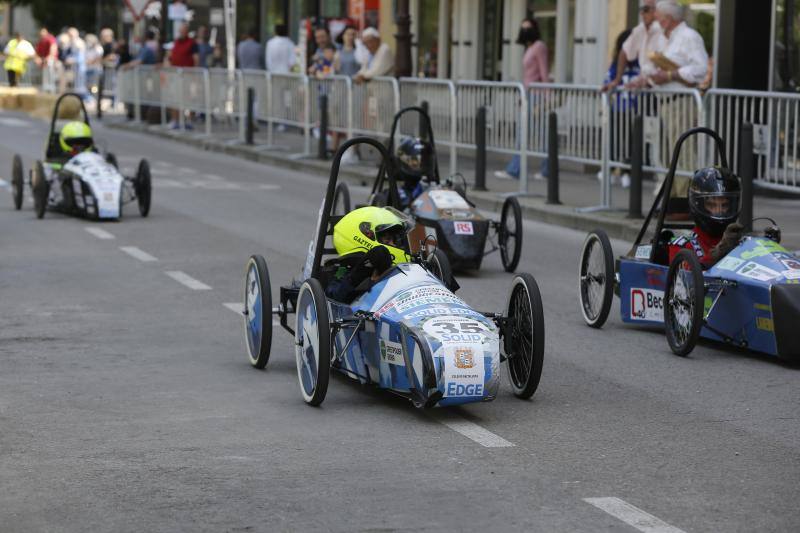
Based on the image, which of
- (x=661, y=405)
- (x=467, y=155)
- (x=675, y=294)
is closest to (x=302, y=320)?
(x=661, y=405)

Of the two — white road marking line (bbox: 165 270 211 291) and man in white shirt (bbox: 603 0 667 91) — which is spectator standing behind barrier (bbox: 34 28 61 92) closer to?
man in white shirt (bbox: 603 0 667 91)

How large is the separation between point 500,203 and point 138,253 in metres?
5.92

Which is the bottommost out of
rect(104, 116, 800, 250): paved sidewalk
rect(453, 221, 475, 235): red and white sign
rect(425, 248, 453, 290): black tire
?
rect(104, 116, 800, 250): paved sidewalk

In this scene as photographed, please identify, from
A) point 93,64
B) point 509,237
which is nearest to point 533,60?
point 509,237

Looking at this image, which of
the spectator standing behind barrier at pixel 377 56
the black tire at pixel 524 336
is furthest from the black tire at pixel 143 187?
the black tire at pixel 524 336

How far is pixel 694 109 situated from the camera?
53.5ft

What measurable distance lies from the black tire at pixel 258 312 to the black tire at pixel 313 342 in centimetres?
50

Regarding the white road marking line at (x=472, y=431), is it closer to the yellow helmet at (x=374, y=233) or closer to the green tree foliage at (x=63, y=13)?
the yellow helmet at (x=374, y=233)

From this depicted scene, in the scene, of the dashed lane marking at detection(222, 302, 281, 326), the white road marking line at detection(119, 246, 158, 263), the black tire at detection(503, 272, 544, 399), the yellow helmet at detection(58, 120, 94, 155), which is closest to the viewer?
the black tire at detection(503, 272, 544, 399)

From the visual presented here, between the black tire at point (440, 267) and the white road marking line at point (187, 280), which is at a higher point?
the black tire at point (440, 267)

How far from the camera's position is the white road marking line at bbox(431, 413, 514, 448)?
7.27 meters

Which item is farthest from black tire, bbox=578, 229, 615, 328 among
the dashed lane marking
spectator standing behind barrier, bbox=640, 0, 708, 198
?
spectator standing behind barrier, bbox=640, 0, 708, 198

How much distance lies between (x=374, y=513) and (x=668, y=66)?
12450mm

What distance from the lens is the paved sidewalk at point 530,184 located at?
17.2 m
